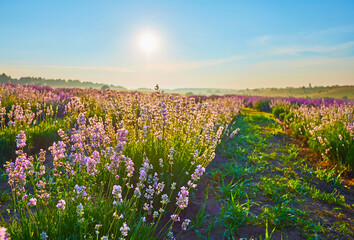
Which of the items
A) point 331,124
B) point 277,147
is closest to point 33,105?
point 277,147

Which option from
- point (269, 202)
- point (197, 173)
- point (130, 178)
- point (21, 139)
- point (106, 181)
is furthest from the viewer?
point (269, 202)

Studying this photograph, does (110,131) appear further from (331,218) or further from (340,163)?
(340,163)

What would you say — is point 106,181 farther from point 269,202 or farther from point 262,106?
point 262,106

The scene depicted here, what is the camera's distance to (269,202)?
13.8 feet

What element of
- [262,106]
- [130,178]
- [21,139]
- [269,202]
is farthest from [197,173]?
[262,106]

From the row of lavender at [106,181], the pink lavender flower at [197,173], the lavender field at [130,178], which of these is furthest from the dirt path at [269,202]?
the pink lavender flower at [197,173]

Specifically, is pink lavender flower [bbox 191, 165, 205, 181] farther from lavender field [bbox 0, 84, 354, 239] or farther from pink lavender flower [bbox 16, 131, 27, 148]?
pink lavender flower [bbox 16, 131, 27, 148]

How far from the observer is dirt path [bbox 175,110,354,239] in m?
3.38

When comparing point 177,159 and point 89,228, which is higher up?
point 177,159

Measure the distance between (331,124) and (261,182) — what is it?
13.8 feet

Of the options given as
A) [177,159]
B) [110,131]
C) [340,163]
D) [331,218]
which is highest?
[110,131]

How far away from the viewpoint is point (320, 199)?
444 cm

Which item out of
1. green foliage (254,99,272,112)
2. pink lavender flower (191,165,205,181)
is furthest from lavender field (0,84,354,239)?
green foliage (254,99,272,112)

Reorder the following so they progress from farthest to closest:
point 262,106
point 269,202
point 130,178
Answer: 1. point 262,106
2. point 269,202
3. point 130,178
